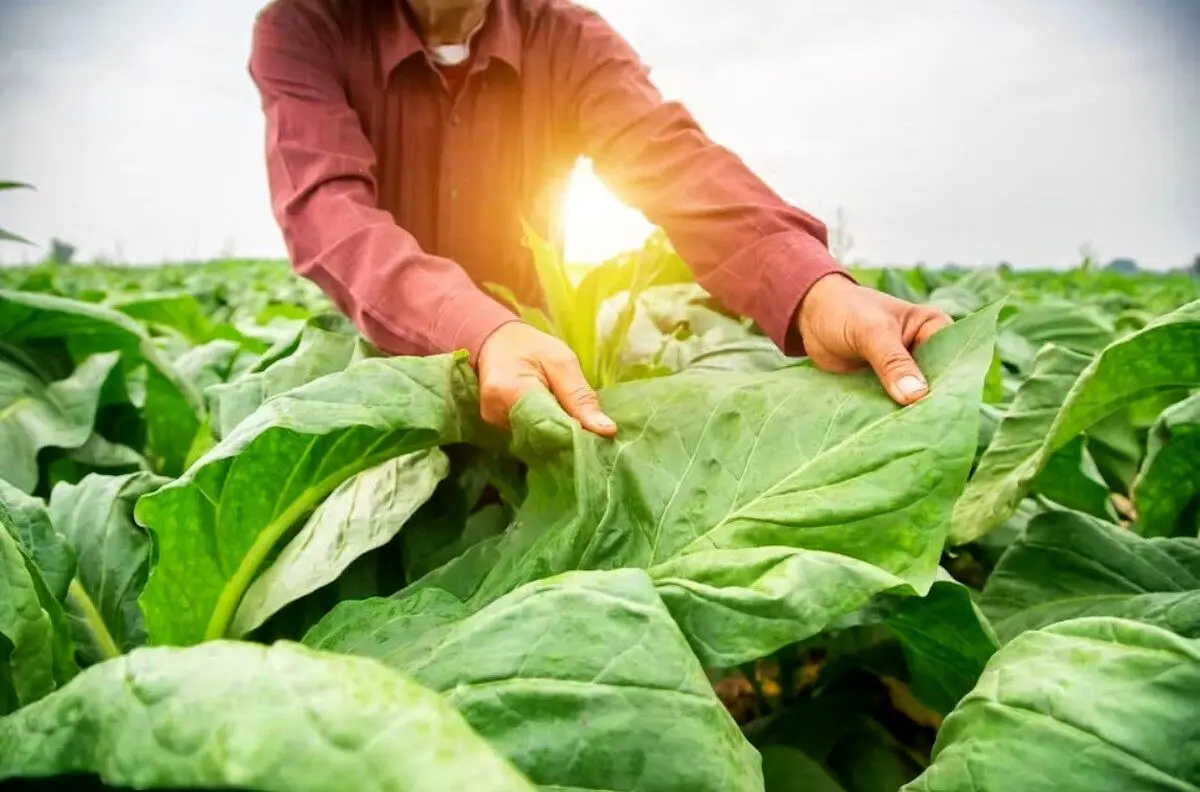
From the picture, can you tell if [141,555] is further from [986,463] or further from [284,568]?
[986,463]

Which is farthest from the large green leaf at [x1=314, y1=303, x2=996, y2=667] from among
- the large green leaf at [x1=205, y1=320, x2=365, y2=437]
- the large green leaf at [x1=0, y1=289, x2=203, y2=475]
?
the large green leaf at [x1=0, y1=289, x2=203, y2=475]

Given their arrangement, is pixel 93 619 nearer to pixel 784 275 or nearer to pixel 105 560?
pixel 105 560

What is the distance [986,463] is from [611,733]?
565 millimetres

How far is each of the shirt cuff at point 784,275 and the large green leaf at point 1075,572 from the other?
27 centimetres

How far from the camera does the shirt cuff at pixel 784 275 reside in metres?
0.86

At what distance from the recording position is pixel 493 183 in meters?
1.28

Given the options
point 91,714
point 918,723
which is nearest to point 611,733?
point 91,714

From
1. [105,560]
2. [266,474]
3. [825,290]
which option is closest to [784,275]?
[825,290]

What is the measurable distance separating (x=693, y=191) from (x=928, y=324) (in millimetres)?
404

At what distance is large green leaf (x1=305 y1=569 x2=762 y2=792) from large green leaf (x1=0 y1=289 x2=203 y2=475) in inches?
35.6

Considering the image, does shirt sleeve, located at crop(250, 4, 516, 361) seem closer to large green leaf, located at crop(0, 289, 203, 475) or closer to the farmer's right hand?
the farmer's right hand

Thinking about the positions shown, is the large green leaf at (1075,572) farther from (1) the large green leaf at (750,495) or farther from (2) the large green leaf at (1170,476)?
(1) the large green leaf at (750,495)

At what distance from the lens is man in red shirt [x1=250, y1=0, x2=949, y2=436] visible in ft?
2.49

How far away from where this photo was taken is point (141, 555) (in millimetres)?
737
